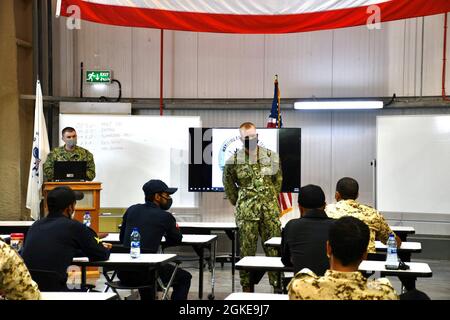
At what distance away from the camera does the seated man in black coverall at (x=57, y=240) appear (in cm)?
425

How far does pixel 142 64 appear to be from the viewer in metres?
10.7

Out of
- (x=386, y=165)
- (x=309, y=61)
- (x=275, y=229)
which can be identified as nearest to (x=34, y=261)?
(x=275, y=229)

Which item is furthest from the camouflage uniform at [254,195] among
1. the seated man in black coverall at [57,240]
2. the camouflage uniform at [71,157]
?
the seated man in black coverall at [57,240]

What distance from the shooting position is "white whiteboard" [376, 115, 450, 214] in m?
9.32

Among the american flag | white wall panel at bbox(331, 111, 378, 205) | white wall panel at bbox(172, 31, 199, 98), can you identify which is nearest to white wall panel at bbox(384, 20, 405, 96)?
white wall panel at bbox(331, 111, 378, 205)

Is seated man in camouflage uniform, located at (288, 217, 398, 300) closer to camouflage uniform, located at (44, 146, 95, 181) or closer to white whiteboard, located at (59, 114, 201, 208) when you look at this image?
camouflage uniform, located at (44, 146, 95, 181)

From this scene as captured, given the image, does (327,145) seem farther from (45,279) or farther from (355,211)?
(45,279)

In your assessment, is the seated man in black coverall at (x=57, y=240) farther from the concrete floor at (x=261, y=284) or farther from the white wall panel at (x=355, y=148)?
the white wall panel at (x=355, y=148)

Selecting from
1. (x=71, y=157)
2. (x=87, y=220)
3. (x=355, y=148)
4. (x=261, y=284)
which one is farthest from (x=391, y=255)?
(x=355, y=148)

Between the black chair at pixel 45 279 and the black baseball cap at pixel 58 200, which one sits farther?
the black baseball cap at pixel 58 200

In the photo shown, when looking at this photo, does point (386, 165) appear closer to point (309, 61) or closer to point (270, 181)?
point (309, 61)

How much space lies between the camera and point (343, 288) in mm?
2602

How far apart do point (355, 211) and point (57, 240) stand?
2265mm

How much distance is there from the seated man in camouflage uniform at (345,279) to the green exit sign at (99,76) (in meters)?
8.41
